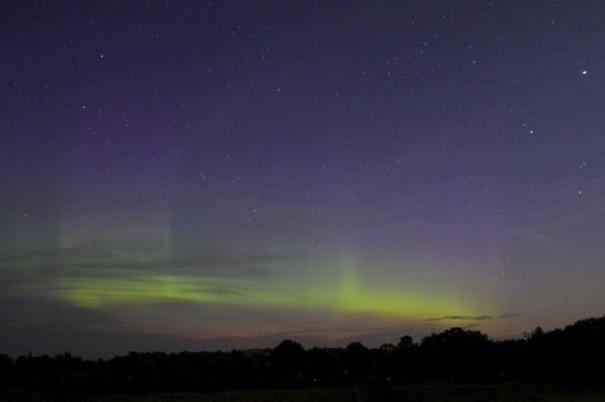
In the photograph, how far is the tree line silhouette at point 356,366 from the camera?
59.3 meters

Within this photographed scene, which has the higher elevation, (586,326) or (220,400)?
(586,326)

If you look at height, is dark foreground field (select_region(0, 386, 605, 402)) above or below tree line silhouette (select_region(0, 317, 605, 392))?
below

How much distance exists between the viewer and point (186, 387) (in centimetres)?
6062

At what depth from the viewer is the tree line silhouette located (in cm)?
5928

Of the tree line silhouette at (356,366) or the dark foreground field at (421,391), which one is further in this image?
the tree line silhouette at (356,366)

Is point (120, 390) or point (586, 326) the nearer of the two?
point (120, 390)

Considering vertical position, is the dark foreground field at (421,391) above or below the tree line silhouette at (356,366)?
below

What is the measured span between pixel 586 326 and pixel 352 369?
2675 centimetres

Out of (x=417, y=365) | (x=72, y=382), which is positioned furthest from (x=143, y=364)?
(x=417, y=365)

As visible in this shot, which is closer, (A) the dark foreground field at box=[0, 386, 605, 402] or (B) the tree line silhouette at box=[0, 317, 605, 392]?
(A) the dark foreground field at box=[0, 386, 605, 402]

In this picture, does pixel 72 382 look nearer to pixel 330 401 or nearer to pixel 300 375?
pixel 300 375

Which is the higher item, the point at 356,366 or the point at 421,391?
the point at 356,366

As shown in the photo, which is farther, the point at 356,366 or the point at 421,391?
the point at 356,366

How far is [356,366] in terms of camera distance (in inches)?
3204
